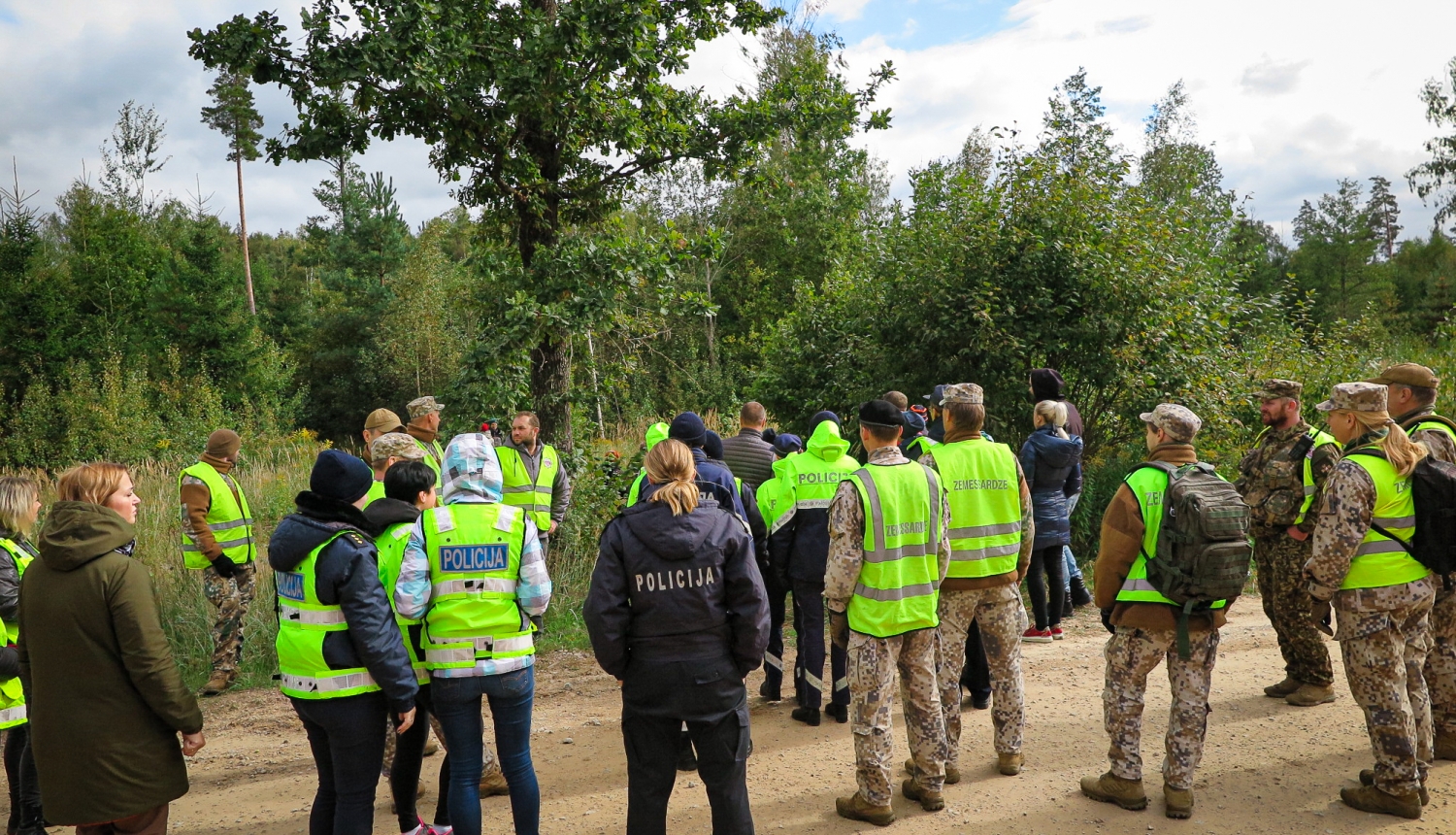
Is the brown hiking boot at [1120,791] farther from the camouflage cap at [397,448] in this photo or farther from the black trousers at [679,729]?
the camouflage cap at [397,448]

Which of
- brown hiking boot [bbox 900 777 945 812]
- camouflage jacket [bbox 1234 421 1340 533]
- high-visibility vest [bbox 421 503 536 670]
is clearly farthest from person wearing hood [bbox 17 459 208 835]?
camouflage jacket [bbox 1234 421 1340 533]

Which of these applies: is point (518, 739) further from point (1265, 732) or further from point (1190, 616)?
point (1265, 732)

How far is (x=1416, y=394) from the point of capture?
17.3 feet

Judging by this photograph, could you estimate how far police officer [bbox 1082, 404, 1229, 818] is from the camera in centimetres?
454

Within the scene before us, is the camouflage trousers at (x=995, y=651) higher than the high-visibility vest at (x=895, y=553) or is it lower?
lower

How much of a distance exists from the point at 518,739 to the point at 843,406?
8.04 meters

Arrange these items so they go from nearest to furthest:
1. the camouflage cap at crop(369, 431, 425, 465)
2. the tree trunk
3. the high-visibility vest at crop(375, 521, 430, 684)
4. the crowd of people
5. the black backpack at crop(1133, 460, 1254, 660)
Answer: the crowd of people < the high-visibility vest at crop(375, 521, 430, 684) < the black backpack at crop(1133, 460, 1254, 660) < the camouflage cap at crop(369, 431, 425, 465) < the tree trunk

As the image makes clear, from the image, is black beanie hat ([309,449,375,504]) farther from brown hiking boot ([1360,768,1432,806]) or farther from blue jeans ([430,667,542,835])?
brown hiking boot ([1360,768,1432,806])

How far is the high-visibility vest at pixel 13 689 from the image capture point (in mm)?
4445

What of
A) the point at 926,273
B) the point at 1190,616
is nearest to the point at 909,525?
the point at 1190,616

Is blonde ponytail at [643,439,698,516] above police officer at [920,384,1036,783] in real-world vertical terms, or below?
above

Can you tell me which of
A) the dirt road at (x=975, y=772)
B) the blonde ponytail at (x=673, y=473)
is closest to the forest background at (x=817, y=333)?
the dirt road at (x=975, y=772)

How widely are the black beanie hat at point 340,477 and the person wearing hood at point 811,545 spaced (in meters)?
2.82

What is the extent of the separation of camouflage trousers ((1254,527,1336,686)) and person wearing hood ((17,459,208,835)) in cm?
636
